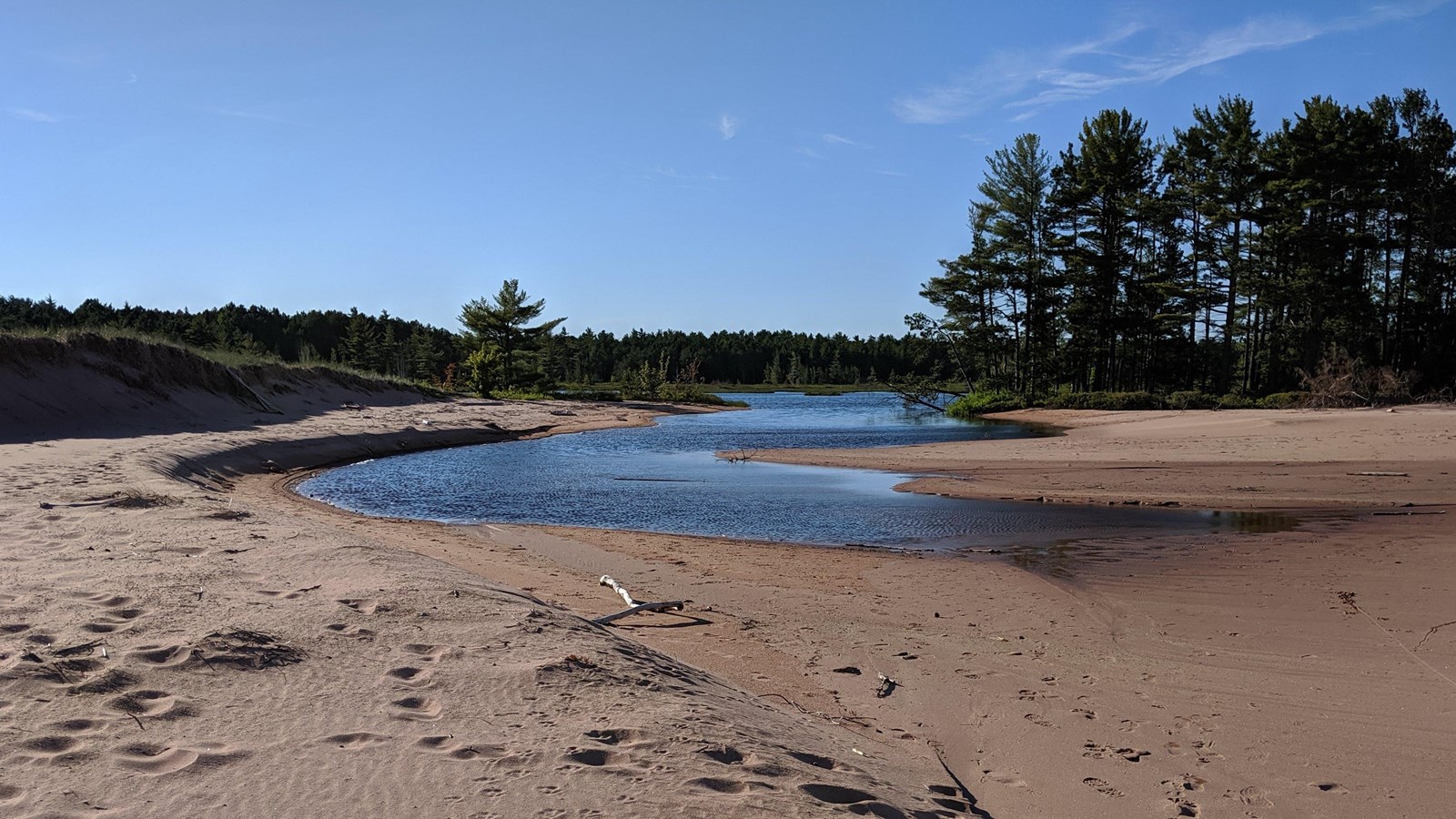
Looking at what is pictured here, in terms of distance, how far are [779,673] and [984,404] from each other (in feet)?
135

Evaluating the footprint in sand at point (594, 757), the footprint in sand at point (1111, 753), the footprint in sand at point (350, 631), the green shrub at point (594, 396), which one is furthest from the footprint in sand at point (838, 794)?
the green shrub at point (594, 396)

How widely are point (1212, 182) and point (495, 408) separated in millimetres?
33729

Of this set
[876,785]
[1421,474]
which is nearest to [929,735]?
[876,785]

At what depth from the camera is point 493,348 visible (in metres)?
56.1

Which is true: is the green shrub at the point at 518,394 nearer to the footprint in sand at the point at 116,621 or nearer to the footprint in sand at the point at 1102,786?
the footprint in sand at the point at 116,621

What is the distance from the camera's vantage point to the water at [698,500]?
1219 cm

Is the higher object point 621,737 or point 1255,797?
point 621,737

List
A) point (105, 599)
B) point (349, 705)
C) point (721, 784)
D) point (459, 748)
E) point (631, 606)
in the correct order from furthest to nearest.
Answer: point (631, 606) < point (105, 599) < point (349, 705) < point (459, 748) < point (721, 784)

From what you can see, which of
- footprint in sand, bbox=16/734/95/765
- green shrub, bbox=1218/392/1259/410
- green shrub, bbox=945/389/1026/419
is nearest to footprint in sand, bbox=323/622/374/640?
footprint in sand, bbox=16/734/95/765

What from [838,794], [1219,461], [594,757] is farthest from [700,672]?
[1219,461]

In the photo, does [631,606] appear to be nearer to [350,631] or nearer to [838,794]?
[350,631]

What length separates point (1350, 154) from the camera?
33.2 metres

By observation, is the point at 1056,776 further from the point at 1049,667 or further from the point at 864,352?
the point at 864,352

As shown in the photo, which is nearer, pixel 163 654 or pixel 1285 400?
pixel 163 654
